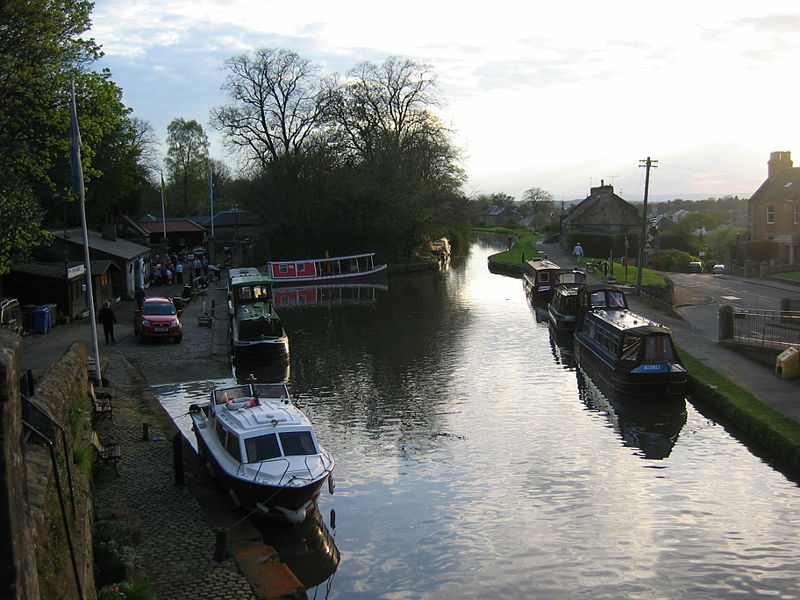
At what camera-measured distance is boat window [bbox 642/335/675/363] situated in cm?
2586

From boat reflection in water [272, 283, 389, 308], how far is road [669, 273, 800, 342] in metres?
20.5

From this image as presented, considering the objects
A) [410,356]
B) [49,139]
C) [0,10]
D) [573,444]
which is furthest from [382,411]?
[0,10]

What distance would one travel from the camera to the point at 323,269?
6612 centimetres

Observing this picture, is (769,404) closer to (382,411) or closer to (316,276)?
(382,411)

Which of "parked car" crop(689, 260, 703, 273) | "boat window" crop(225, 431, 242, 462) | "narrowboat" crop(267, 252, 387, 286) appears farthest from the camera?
"parked car" crop(689, 260, 703, 273)

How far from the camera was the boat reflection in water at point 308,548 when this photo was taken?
1446 centimetres

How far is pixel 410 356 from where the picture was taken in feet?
108

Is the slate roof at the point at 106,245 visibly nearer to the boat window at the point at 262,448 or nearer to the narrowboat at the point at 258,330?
the narrowboat at the point at 258,330

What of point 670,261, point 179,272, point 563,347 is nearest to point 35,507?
point 563,347

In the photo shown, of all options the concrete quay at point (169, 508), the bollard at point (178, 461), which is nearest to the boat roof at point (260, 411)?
the bollard at point (178, 461)

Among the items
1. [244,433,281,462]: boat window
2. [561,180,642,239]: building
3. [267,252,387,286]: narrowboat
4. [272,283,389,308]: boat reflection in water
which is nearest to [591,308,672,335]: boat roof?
[244,433,281,462]: boat window

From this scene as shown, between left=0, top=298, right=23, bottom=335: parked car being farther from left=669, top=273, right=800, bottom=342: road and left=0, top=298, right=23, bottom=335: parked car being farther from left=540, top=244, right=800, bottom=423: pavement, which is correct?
left=669, top=273, right=800, bottom=342: road

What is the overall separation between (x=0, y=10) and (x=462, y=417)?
20050 millimetres

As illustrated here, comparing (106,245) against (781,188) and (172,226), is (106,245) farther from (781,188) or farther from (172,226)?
(781,188)
